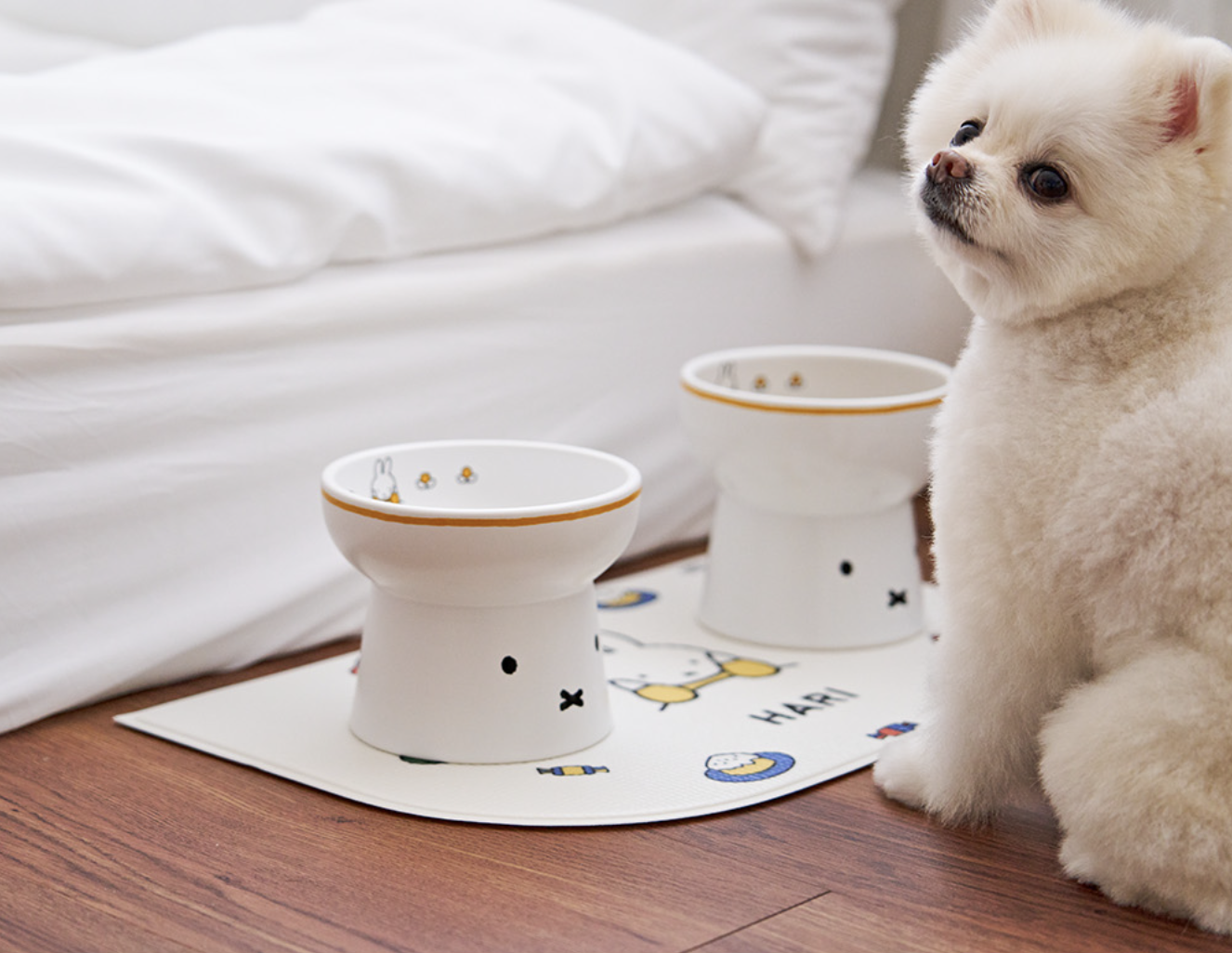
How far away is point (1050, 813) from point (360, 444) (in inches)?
27.8

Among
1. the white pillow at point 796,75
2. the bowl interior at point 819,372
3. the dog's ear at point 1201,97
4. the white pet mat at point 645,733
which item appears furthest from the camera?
the white pillow at point 796,75

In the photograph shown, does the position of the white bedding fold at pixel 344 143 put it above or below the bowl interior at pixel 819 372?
above

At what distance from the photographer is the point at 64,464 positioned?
1.15m

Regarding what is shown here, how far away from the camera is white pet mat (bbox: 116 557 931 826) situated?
3.47 ft

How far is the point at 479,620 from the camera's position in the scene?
109 cm

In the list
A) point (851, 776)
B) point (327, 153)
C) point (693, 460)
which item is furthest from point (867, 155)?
point (851, 776)

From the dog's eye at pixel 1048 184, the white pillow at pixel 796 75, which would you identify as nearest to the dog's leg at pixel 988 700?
the dog's eye at pixel 1048 184

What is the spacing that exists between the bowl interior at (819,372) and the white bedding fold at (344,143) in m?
0.22

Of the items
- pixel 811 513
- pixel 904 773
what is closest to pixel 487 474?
pixel 811 513

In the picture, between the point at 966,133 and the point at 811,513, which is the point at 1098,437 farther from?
the point at 811,513

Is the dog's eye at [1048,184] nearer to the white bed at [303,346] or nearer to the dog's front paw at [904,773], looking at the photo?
the dog's front paw at [904,773]

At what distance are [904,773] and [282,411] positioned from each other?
0.63 m

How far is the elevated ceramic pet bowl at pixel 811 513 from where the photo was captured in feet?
4.45

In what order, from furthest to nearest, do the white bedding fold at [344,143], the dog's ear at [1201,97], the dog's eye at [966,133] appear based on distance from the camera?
the white bedding fold at [344,143]
the dog's eye at [966,133]
the dog's ear at [1201,97]
